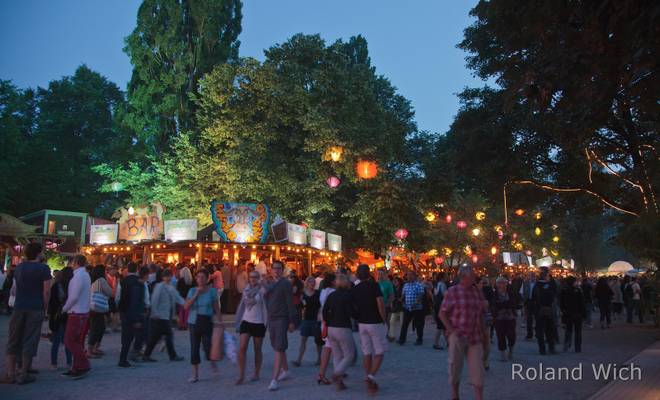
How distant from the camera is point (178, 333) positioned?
1502cm

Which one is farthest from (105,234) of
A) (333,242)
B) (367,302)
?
(367,302)

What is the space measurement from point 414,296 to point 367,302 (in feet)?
19.5

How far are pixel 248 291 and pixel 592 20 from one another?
18.3ft

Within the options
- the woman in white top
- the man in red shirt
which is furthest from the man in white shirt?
the man in red shirt

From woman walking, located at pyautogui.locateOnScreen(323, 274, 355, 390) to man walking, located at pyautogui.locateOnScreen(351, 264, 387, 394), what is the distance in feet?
0.47

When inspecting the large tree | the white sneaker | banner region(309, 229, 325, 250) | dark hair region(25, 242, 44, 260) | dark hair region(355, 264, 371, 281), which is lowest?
the white sneaker

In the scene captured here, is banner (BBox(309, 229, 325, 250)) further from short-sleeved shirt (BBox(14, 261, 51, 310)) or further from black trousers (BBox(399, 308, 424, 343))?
short-sleeved shirt (BBox(14, 261, 51, 310))

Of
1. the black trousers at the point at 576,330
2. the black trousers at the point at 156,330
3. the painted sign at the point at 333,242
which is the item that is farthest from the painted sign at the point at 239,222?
the black trousers at the point at 576,330

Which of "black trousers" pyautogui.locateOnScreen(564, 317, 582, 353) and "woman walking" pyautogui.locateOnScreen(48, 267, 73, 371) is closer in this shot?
"woman walking" pyautogui.locateOnScreen(48, 267, 73, 371)

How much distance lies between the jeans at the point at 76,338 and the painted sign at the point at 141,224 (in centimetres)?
1381

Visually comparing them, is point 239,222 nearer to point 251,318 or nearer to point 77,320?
point 77,320

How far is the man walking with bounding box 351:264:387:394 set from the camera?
744 centimetres

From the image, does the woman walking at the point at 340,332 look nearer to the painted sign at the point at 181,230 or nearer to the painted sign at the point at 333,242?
the painted sign at the point at 181,230

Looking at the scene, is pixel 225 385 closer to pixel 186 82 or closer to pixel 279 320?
pixel 279 320
